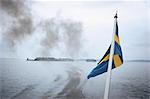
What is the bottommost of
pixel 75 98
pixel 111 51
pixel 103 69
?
pixel 75 98

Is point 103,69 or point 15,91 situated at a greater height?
point 103,69

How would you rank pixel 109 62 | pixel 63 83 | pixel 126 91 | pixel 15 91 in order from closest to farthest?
1. pixel 109 62
2. pixel 15 91
3. pixel 126 91
4. pixel 63 83

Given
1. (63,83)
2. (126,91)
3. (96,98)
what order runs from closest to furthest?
(96,98), (126,91), (63,83)

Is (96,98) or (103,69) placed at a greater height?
(103,69)

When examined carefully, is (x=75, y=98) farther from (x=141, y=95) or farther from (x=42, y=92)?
(x=141, y=95)

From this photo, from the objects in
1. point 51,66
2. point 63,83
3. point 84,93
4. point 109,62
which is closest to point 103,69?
point 109,62

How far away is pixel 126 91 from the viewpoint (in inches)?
263

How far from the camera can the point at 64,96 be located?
5.89 metres

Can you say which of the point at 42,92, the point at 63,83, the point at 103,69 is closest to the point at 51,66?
the point at 63,83

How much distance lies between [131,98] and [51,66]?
381 inches

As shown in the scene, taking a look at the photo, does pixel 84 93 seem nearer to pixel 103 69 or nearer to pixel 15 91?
pixel 15 91

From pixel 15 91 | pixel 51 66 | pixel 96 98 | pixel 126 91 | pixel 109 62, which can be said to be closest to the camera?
pixel 109 62

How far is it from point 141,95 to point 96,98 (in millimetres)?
1446

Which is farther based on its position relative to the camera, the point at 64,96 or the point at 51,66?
the point at 51,66
